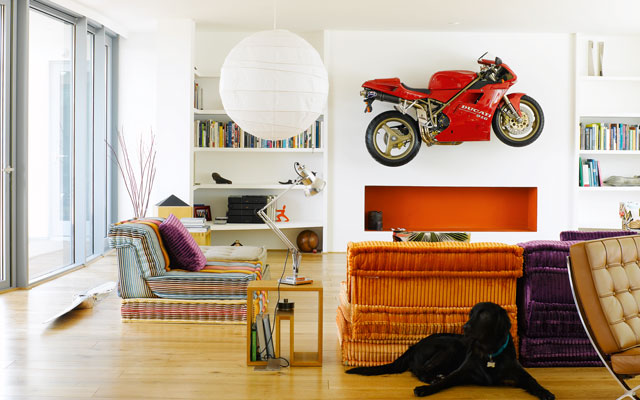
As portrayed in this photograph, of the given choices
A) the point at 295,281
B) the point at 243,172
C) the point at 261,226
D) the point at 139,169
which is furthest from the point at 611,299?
the point at 139,169

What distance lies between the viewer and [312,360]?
349 centimetres

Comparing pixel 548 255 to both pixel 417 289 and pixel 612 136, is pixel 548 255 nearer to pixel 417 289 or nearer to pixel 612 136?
pixel 417 289

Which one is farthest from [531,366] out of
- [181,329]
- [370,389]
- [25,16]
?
[25,16]

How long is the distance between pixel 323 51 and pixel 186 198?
97.2 inches

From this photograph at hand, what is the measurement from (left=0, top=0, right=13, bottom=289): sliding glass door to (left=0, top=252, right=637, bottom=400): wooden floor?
32.8 inches

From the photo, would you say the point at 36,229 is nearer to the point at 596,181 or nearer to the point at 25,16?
the point at 25,16

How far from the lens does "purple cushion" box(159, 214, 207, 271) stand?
14.7 ft

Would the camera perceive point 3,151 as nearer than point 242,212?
Yes

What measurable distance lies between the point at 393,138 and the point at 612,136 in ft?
9.09

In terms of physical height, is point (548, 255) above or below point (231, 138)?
below

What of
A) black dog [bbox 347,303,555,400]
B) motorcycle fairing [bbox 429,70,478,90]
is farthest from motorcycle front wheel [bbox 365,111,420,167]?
black dog [bbox 347,303,555,400]

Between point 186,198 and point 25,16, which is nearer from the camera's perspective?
point 25,16

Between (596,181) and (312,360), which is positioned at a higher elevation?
(596,181)

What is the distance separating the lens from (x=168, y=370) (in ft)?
11.1
